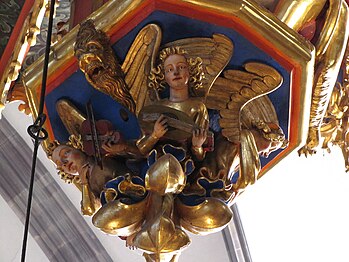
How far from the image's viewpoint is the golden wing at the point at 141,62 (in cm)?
271

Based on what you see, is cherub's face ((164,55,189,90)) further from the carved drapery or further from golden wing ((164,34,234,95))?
the carved drapery

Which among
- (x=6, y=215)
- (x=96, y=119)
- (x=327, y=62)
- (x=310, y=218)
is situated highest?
(x=96, y=119)

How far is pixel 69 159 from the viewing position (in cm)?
281

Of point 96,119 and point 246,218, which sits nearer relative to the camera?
point 96,119

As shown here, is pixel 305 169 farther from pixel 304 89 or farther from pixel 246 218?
pixel 304 89

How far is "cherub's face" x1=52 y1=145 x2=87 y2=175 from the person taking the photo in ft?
9.21

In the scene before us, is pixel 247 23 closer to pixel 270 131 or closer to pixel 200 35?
pixel 200 35

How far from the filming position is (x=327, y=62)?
2.94 m

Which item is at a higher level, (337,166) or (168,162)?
(168,162)

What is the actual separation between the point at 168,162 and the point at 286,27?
0.42 m

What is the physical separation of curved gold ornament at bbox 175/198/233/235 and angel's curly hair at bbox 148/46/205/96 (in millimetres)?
283

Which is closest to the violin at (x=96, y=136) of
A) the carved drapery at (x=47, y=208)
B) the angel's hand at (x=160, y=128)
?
the angel's hand at (x=160, y=128)

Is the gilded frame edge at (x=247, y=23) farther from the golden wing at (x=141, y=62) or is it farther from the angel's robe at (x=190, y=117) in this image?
the angel's robe at (x=190, y=117)

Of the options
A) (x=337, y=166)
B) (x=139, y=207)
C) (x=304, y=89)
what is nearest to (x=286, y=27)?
(x=304, y=89)
